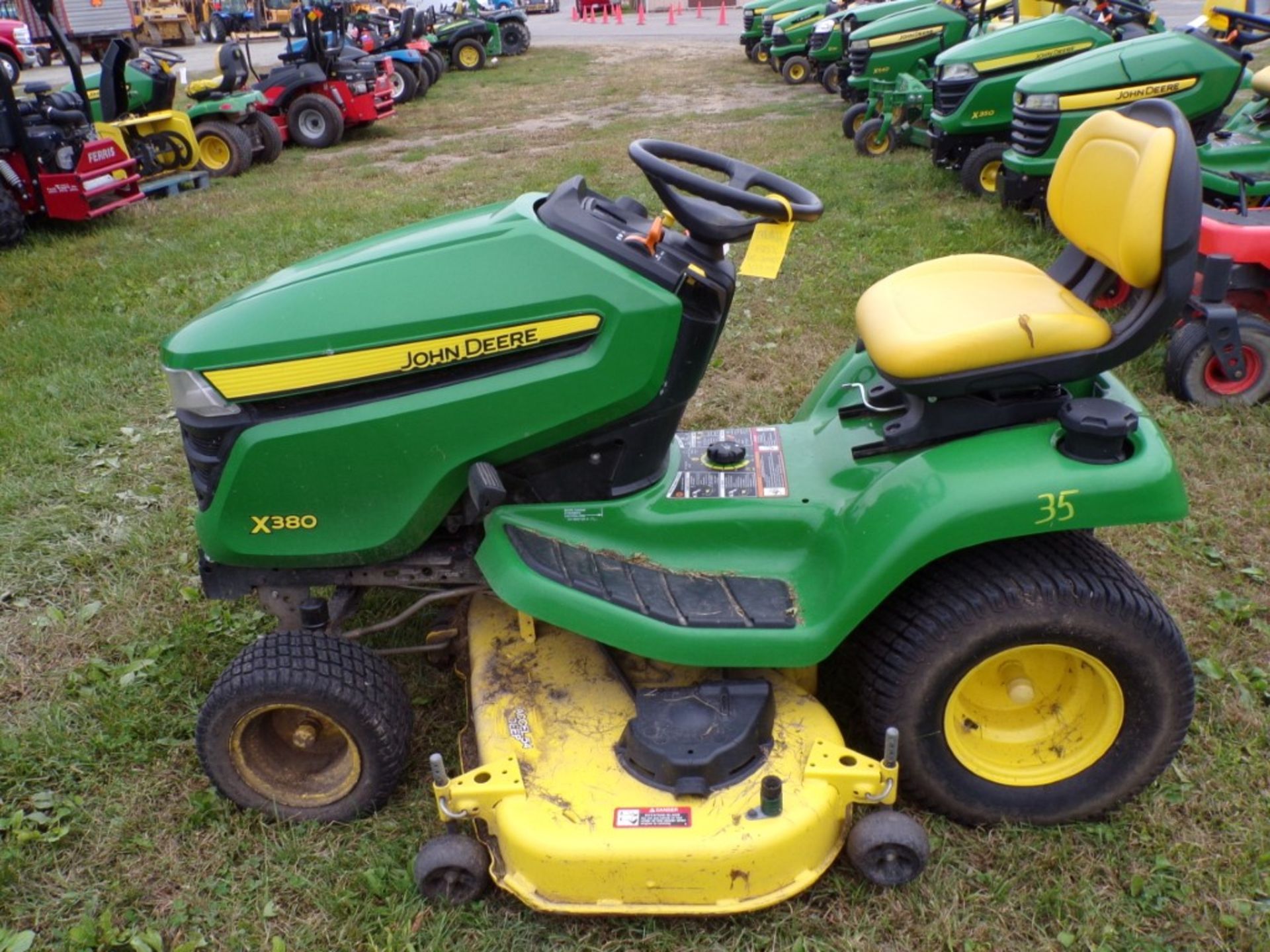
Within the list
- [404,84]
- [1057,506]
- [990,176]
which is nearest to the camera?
[1057,506]

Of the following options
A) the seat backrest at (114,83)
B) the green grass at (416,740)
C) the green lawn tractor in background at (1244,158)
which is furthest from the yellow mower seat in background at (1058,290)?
the seat backrest at (114,83)

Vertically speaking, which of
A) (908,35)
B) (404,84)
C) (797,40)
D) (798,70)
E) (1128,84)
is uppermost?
(1128,84)

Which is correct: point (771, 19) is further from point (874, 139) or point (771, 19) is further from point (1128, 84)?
point (1128, 84)

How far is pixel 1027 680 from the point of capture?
2.31 m

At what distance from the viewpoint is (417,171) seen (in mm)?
9508

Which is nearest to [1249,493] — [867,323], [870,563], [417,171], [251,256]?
[867,323]

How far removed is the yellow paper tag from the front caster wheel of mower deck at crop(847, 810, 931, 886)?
1091 millimetres

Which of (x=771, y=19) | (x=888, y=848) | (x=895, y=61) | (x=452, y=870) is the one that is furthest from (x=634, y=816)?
(x=771, y=19)

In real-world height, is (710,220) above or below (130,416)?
above

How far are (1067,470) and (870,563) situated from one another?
0.41 m

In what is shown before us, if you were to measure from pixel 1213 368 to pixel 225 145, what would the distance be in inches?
337

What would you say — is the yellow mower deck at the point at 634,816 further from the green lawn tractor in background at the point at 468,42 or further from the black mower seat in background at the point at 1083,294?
the green lawn tractor in background at the point at 468,42

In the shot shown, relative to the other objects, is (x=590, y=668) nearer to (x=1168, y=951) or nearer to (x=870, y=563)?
(x=870, y=563)

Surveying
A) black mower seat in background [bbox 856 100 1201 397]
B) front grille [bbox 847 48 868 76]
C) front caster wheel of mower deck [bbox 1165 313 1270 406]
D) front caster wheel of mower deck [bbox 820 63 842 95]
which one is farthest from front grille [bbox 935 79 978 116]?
black mower seat in background [bbox 856 100 1201 397]
